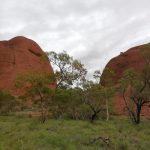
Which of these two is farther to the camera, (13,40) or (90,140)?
(13,40)

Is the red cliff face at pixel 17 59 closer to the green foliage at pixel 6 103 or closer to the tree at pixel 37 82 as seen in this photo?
the green foliage at pixel 6 103

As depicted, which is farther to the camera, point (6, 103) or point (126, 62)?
point (126, 62)

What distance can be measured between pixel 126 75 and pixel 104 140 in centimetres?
1763

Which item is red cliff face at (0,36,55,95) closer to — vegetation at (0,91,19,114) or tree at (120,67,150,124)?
vegetation at (0,91,19,114)

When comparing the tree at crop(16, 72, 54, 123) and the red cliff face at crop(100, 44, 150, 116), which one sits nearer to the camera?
the tree at crop(16, 72, 54, 123)

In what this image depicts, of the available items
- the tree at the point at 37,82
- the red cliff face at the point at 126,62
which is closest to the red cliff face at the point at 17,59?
the red cliff face at the point at 126,62

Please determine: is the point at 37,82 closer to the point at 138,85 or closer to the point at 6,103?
the point at 138,85

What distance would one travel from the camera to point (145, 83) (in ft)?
100.0

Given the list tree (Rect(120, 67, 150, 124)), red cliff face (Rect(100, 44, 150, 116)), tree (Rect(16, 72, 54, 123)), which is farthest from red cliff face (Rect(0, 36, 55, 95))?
tree (Rect(120, 67, 150, 124))

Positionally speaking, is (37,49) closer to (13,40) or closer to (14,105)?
(13,40)

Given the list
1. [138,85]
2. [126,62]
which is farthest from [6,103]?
[126,62]

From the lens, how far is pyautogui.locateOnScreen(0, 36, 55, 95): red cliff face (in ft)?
222

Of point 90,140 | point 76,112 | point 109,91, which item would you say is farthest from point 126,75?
point 90,140

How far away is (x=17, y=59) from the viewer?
2864 inches
